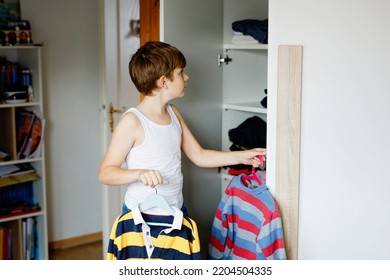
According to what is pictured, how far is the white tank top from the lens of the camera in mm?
2141

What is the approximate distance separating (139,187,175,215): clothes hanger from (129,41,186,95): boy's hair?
1.31 feet

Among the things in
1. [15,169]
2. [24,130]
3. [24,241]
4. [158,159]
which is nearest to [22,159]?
[15,169]

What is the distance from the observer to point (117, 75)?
134 inches

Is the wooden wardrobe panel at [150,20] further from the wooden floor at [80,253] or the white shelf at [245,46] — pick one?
the wooden floor at [80,253]

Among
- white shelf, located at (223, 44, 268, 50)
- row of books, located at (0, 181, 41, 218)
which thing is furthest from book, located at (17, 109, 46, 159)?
white shelf, located at (223, 44, 268, 50)

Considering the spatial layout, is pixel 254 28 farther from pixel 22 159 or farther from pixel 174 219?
pixel 22 159

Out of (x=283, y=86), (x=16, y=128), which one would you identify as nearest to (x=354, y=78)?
(x=283, y=86)

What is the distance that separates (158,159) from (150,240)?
0.30m

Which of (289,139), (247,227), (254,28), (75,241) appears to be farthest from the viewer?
(75,241)

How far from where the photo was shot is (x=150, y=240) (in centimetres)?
203

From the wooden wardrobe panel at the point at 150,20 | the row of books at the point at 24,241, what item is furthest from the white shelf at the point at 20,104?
the wooden wardrobe panel at the point at 150,20

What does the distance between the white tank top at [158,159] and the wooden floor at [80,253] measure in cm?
189

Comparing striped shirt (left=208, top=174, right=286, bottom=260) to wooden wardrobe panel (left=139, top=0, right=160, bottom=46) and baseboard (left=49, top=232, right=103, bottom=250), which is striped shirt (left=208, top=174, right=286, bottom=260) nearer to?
wooden wardrobe panel (left=139, top=0, right=160, bottom=46)

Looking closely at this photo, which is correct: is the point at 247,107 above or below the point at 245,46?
below
